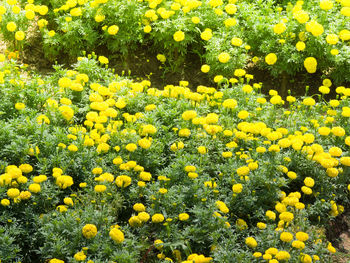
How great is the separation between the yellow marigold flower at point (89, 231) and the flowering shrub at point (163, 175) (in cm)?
2

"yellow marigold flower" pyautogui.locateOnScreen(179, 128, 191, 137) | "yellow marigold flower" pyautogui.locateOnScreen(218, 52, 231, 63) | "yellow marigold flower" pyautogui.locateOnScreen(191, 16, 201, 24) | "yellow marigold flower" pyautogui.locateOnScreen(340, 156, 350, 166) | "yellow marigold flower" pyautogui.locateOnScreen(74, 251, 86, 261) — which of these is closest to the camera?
"yellow marigold flower" pyautogui.locateOnScreen(74, 251, 86, 261)

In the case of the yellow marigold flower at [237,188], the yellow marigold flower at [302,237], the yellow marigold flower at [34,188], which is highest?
the yellow marigold flower at [34,188]

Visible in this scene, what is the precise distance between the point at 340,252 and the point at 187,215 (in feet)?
4.49

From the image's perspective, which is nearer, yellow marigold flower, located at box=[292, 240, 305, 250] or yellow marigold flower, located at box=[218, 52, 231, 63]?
yellow marigold flower, located at box=[292, 240, 305, 250]

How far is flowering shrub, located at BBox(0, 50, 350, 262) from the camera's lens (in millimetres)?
3459

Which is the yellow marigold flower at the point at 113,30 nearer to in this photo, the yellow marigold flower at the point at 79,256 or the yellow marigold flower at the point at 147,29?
the yellow marigold flower at the point at 147,29

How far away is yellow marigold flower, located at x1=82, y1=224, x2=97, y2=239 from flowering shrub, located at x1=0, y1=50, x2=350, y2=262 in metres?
0.02

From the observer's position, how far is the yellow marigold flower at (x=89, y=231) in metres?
3.29

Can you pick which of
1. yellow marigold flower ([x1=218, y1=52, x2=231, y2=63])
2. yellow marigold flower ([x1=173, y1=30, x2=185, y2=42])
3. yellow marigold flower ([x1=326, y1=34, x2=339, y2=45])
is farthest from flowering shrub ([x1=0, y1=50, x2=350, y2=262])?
yellow marigold flower ([x1=173, y1=30, x2=185, y2=42])

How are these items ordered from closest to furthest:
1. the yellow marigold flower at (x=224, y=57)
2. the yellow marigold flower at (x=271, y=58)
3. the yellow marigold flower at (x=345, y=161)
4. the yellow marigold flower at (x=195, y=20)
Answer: the yellow marigold flower at (x=345, y=161) → the yellow marigold flower at (x=224, y=57) → the yellow marigold flower at (x=271, y=58) → the yellow marigold flower at (x=195, y=20)

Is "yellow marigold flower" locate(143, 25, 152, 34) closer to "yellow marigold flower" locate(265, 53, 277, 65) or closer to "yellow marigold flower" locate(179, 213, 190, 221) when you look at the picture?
"yellow marigold flower" locate(265, 53, 277, 65)

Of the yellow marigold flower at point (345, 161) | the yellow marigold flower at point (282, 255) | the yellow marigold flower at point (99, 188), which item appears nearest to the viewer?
the yellow marigold flower at point (282, 255)

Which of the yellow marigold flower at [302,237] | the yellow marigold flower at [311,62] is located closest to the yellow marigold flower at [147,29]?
the yellow marigold flower at [311,62]

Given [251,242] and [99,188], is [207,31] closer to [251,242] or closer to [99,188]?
[99,188]
